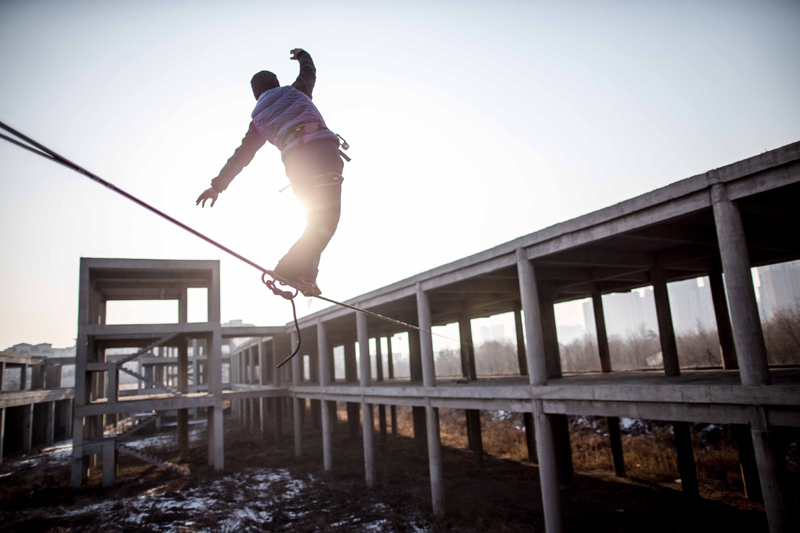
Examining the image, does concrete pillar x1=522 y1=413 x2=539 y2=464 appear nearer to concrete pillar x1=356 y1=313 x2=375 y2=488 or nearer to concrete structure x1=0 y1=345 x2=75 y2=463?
concrete pillar x1=356 y1=313 x2=375 y2=488

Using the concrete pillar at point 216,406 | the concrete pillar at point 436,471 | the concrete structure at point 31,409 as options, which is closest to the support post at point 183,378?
the concrete pillar at point 216,406

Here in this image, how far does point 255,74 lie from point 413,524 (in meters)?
12.3

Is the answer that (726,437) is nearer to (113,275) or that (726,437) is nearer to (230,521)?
(230,521)

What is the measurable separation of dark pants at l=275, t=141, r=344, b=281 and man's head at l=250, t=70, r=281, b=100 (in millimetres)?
681

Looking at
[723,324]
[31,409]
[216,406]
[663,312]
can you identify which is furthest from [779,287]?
[31,409]

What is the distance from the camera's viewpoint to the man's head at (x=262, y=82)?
3.52 meters

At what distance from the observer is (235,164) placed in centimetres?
375

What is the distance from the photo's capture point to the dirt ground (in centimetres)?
1201

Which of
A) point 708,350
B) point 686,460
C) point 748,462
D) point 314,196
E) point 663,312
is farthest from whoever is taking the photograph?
point 708,350

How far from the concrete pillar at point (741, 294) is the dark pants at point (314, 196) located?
5.69 m

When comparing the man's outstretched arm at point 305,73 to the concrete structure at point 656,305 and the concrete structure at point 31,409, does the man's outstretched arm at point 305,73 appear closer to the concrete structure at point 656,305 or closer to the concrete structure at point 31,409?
the concrete structure at point 656,305

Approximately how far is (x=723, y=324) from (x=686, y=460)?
416cm

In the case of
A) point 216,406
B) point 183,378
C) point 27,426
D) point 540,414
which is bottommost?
point 27,426

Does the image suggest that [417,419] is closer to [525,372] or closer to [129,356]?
[525,372]
